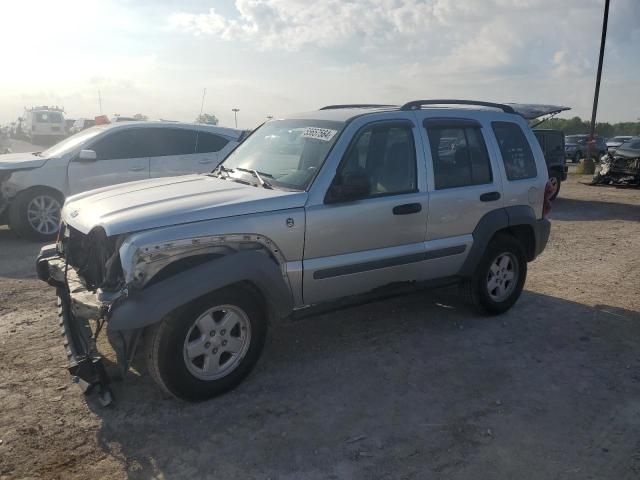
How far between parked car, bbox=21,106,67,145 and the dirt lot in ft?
84.0

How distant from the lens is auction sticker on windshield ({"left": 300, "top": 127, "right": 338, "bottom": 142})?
13.9 ft

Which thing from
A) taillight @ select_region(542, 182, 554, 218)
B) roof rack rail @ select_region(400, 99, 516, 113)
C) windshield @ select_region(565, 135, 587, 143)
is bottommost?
taillight @ select_region(542, 182, 554, 218)

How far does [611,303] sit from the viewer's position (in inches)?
227

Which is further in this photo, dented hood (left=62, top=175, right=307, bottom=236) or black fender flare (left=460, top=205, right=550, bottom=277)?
black fender flare (left=460, top=205, right=550, bottom=277)

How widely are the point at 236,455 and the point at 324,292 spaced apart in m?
1.39

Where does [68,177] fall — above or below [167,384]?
above

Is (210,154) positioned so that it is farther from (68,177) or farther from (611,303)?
(611,303)

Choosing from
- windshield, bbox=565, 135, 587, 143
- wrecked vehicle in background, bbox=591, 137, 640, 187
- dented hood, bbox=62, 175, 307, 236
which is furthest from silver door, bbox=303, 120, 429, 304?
windshield, bbox=565, 135, 587, 143

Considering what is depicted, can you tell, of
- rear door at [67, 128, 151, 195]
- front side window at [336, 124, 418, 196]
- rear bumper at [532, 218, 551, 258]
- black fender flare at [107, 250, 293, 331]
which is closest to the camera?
black fender flare at [107, 250, 293, 331]

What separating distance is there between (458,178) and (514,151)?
872 mm

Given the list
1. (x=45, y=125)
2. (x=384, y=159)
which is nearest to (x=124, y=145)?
(x=384, y=159)

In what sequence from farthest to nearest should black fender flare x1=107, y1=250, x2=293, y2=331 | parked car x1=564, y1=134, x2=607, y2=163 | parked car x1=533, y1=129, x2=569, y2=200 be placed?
parked car x1=564, y1=134, x2=607, y2=163
parked car x1=533, y1=129, x2=569, y2=200
black fender flare x1=107, y1=250, x2=293, y2=331

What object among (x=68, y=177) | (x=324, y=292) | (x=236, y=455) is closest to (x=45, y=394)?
(x=236, y=455)

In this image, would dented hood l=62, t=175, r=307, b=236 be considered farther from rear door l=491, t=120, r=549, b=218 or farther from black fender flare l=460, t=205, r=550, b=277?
rear door l=491, t=120, r=549, b=218
